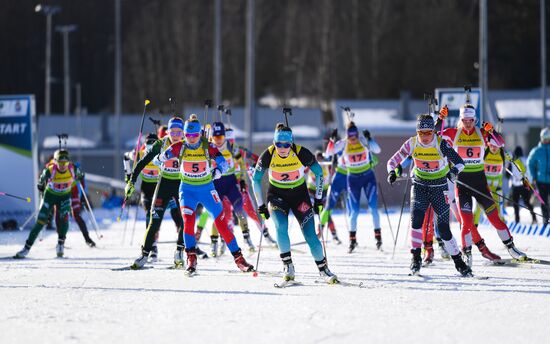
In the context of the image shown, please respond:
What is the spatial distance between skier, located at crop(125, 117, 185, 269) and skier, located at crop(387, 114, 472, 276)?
3.19 metres

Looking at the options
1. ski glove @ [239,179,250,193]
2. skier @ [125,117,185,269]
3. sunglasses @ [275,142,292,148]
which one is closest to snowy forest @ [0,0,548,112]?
ski glove @ [239,179,250,193]

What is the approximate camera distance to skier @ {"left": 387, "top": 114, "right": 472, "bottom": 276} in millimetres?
12370

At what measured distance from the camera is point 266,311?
32.4 feet

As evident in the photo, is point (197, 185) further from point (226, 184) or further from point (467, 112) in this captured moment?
point (467, 112)

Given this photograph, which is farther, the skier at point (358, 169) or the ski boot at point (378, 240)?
the skier at point (358, 169)

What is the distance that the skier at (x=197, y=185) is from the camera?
13156 mm

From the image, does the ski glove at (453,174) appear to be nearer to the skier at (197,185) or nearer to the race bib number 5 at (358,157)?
the skier at (197,185)

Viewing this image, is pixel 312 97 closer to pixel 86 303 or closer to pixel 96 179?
pixel 96 179

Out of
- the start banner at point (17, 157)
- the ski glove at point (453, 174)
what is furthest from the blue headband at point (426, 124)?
the start banner at point (17, 157)

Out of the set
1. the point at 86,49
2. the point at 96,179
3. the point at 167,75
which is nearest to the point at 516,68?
the point at 167,75

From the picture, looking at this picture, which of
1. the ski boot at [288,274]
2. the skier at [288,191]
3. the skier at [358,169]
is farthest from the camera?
the skier at [358,169]

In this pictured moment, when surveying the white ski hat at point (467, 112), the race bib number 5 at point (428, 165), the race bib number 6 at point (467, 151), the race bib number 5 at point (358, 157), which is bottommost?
the race bib number 5 at point (358, 157)

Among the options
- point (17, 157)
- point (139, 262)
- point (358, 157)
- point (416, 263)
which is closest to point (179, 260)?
point (139, 262)

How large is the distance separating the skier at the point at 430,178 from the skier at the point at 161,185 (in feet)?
10.5
